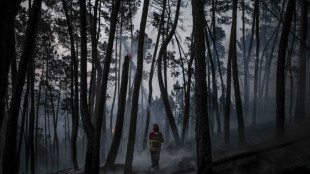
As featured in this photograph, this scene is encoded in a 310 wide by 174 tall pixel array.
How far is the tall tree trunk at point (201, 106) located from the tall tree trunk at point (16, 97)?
495 cm

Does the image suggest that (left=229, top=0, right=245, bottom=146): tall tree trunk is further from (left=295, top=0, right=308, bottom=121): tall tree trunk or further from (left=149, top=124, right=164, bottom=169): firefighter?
(left=149, top=124, right=164, bottom=169): firefighter

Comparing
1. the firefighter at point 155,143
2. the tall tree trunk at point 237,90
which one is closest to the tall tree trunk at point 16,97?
the firefighter at point 155,143

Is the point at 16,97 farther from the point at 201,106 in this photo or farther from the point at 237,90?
the point at 237,90

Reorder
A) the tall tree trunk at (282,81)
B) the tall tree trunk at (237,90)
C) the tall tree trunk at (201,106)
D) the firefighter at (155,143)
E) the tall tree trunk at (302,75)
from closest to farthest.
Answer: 1. the tall tree trunk at (201,106)
2. the tall tree trunk at (282,81)
3. the firefighter at (155,143)
4. the tall tree trunk at (237,90)
5. the tall tree trunk at (302,75)

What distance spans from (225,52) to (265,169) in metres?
26.8

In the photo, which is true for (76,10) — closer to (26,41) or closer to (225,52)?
(26,41)

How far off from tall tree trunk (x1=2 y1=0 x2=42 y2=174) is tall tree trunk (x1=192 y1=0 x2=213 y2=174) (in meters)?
4.95

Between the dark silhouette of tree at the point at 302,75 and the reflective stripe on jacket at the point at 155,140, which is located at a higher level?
the dark silhouette of tree at the point at 302,75

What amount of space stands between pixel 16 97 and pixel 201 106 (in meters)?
5.90

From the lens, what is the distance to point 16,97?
24.2ft

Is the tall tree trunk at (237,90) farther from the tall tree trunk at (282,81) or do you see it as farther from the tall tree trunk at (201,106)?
the tall tree trunk at (201,106)

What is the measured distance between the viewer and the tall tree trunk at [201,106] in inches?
213

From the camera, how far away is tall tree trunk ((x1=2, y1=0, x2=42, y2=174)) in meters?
7.12

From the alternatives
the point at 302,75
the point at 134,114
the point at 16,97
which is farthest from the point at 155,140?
the point at 302,75
